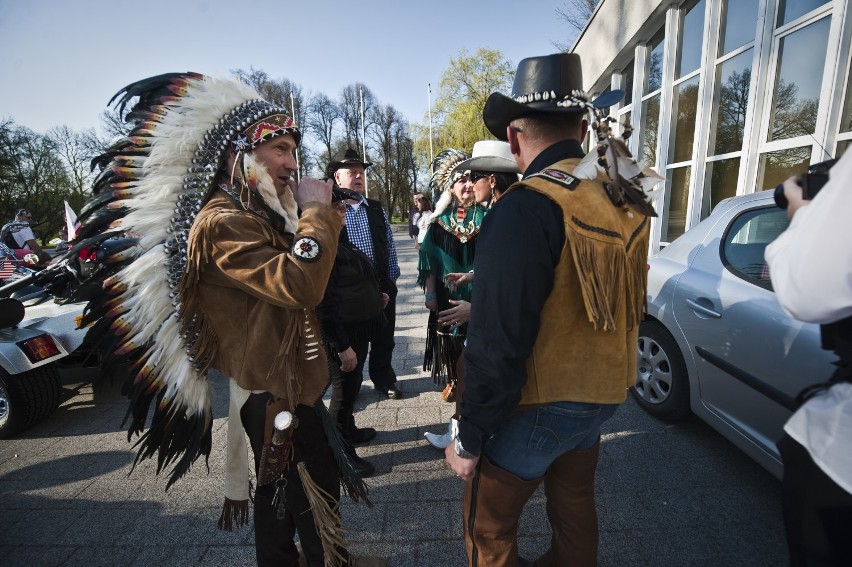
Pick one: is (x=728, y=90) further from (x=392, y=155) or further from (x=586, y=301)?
(x=392, y=155)

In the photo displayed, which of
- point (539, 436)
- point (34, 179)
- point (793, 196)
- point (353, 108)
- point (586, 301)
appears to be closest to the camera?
point (793, 196)

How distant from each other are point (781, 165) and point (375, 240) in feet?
14.8

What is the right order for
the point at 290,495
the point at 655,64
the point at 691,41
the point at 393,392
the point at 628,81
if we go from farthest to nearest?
the point at 628,81 < the point at 655,64 < the point at 691,41 < the point at 393,392 < the point at 290,495

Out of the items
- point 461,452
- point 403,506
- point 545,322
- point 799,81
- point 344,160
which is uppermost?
point 799,81

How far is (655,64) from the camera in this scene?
7223 mm

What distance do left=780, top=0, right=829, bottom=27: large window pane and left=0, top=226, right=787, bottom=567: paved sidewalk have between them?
4165mm

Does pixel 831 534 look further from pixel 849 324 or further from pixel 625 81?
pixel 625 81

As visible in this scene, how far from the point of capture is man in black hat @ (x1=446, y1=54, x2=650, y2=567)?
1.19 m

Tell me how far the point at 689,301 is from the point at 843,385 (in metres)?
1.86

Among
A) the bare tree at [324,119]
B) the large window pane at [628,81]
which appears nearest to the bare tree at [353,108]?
the bare tree at [324,119]

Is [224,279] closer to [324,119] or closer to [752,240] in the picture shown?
[752,240]

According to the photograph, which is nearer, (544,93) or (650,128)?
(544,93)

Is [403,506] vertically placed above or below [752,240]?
below

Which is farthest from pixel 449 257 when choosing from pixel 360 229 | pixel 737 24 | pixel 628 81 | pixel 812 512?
pixel 628 81
